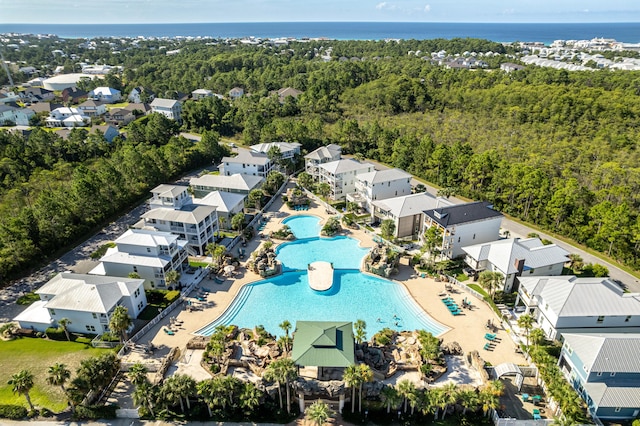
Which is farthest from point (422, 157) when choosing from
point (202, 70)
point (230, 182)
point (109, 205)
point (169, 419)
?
point (202, 70)

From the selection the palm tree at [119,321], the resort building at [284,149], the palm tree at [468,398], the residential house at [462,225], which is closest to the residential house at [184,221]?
the palm tree at [119,321]

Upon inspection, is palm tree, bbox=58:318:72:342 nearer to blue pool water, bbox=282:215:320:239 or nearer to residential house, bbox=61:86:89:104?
blue pool water, bbox=282:215:320:239

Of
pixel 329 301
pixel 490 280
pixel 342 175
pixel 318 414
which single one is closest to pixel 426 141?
pixel 342 175

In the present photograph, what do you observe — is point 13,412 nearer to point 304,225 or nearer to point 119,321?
point 119,321

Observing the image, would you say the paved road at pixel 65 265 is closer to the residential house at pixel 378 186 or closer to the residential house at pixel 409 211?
the residential house at pixel 378 186

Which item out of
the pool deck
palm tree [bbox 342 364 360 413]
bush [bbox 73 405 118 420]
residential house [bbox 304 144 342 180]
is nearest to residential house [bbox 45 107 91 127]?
residential house [bbox 304 144 342 180]

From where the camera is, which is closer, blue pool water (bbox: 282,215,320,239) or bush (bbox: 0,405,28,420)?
bush (bbox: 0,405,28,420)
